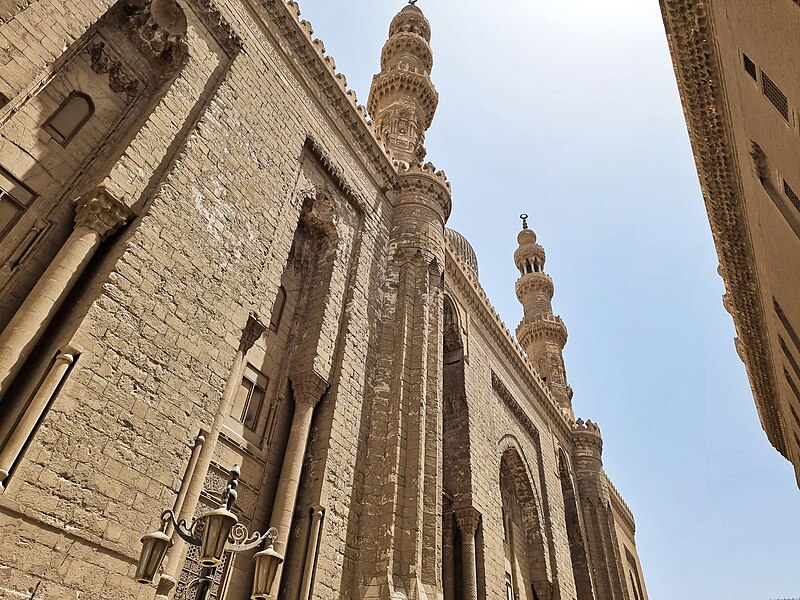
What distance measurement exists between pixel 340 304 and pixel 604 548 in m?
15.2

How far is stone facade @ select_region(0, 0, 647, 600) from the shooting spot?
474cm

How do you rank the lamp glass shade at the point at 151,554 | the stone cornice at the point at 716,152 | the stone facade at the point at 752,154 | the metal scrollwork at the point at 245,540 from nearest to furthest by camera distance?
the lamp glass shade at the point at 151,554 → the metal scrollwork at the point at 245,540 → the stone facade at the point at 752,154 → the stone cornice at the point at 716,152

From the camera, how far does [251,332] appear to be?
729cm

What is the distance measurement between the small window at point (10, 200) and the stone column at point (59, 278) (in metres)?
0.48

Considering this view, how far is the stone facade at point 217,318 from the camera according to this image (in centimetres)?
474

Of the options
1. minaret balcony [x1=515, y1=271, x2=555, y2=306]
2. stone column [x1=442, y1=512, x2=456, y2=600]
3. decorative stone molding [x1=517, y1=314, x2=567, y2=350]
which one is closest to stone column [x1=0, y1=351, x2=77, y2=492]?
stone column [x1=442, y1=512, x2=456, y2=600]

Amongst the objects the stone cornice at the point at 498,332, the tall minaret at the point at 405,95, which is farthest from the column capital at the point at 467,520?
the tall minaret at the point at 405,95

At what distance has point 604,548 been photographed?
1905 centimetres

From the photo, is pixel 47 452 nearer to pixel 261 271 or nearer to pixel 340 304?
pixel 261 271

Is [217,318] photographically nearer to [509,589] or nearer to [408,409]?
[408,409]

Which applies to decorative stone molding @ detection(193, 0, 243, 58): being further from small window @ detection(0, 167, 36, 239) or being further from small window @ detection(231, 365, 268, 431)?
small window @ detection(231, 365, 268, 431)

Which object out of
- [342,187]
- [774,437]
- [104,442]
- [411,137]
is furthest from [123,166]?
[774,437]

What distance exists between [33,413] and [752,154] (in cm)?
961

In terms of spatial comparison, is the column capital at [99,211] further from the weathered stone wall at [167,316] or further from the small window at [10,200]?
the small window at [10,200]
